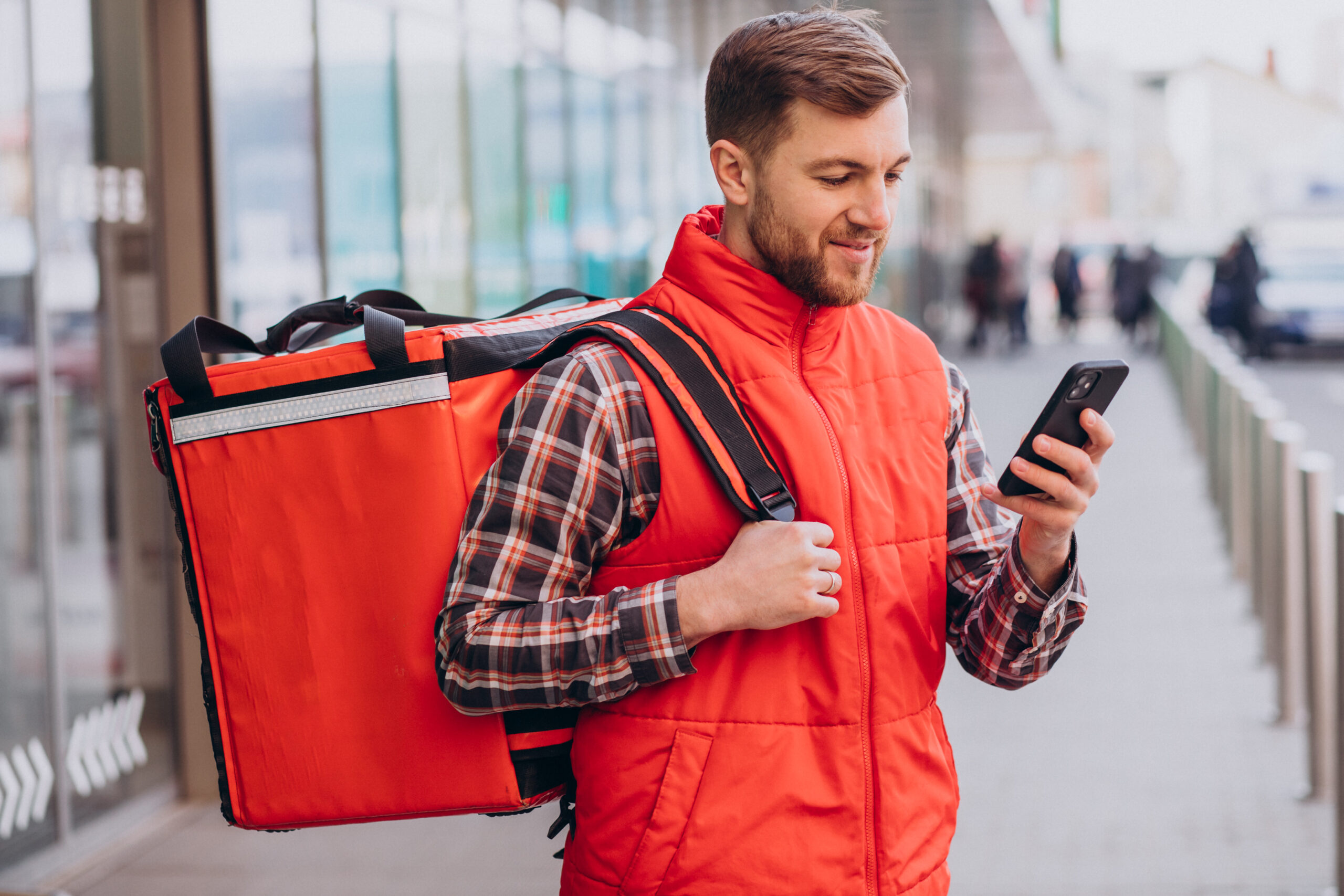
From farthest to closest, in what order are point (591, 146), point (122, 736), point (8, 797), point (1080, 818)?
1. point (591, 146)
2. point (122, 736)
3. point (1080, 818)
4. point (8, 797)

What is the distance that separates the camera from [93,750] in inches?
181

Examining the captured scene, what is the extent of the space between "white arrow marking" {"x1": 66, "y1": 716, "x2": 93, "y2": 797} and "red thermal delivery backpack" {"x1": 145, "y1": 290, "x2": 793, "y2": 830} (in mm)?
3069

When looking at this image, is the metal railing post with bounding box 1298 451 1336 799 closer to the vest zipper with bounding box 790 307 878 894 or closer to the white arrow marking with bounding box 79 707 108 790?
the vest zipper with bounding box 790 307 878 894

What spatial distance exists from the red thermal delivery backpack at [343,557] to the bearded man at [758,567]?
9 cm

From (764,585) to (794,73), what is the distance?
599 millimetres

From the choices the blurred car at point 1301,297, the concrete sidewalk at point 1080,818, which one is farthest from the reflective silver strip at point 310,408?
the blurred car at point 1301,297

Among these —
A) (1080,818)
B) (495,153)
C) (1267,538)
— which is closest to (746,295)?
(1080,818)

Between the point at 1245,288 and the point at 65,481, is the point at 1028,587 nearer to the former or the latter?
the point at 65,481

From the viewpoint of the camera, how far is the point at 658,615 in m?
1.57

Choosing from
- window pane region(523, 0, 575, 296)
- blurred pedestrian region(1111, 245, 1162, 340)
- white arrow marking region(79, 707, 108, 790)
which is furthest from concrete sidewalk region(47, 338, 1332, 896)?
blurred pedestrian region(1111, 245, 1162, 340)

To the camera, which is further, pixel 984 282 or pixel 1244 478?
pixel 984 282

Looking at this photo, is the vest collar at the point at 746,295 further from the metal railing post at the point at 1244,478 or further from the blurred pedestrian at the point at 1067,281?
the blurred pedestrian at the point at 1067,281

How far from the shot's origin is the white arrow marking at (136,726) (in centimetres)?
479

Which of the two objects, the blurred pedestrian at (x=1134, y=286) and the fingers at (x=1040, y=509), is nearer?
the fingers at (x=1040, y=509)
